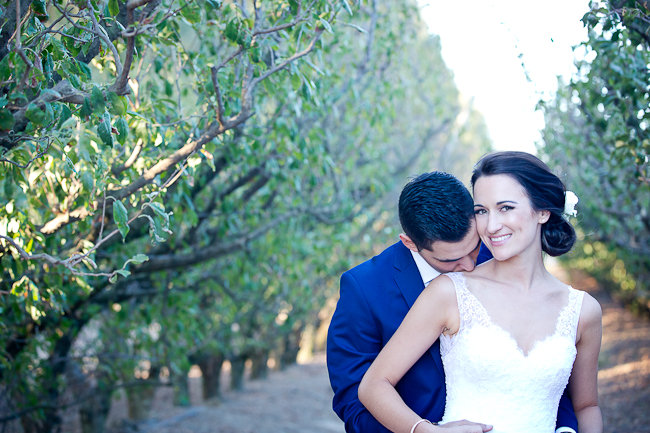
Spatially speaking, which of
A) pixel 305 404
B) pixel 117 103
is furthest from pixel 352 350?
pixel 305 404

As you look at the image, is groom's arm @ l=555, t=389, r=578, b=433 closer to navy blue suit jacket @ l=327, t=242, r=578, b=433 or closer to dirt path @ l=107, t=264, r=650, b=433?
navy blue suit jacket @ l=327, t=242, r=578, b=433

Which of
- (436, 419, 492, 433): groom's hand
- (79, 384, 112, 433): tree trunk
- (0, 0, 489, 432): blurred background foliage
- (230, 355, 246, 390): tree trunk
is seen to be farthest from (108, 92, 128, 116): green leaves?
(230, 355, 246, 390): tree trunk

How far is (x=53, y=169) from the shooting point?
12.5 ft

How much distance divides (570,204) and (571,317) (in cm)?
54

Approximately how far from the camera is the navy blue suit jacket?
300cm

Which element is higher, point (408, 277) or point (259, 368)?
point (408, 277)

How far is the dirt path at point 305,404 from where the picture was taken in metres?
9.96

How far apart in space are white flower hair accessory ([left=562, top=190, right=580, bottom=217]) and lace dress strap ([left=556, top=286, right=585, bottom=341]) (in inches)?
15.0

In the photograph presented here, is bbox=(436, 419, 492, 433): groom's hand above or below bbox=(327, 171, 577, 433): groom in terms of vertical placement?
below

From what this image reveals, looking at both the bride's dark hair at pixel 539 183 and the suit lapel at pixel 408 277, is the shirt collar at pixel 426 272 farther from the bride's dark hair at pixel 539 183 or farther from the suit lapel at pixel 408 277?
the bride's dark hair at pixel 539 183

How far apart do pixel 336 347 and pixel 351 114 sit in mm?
5246

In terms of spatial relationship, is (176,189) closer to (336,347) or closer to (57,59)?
(57,59)

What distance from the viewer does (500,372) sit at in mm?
2932

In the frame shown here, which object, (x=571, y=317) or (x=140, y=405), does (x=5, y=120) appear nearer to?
(x=571, y=317)
